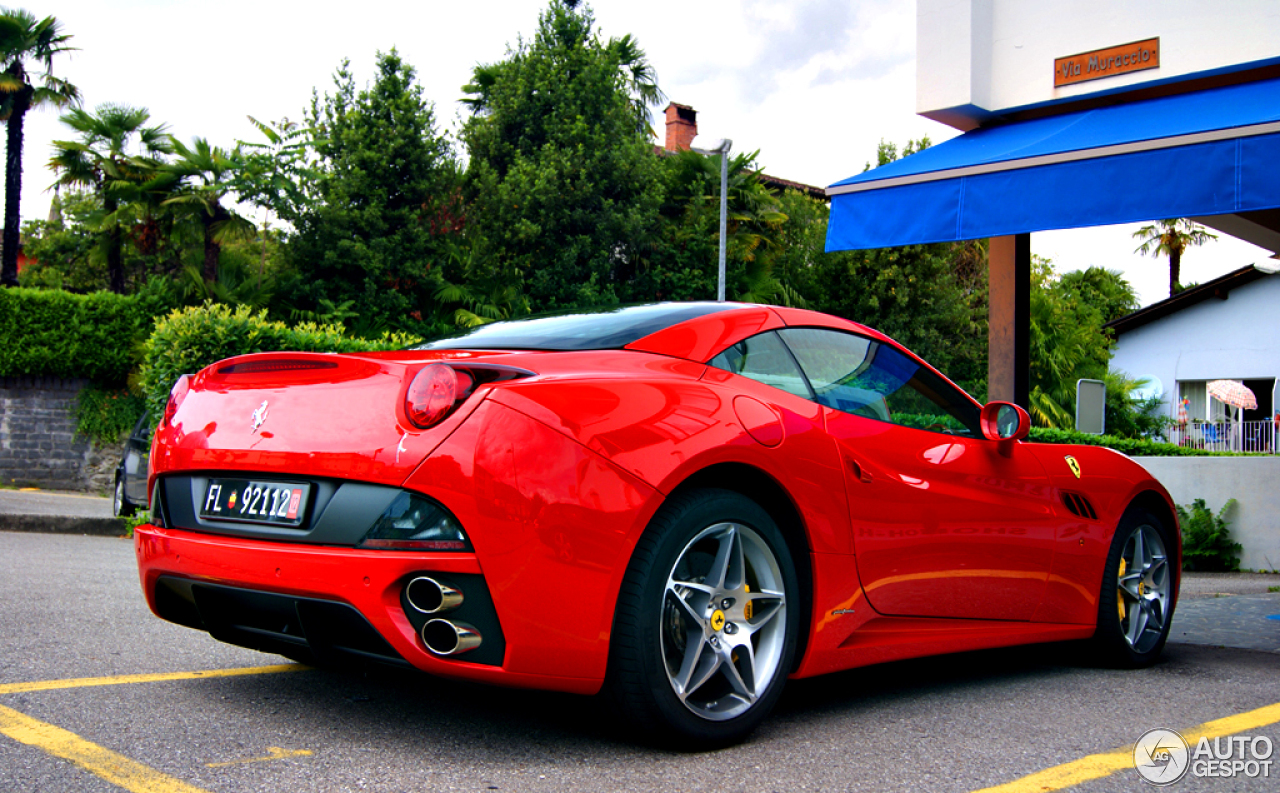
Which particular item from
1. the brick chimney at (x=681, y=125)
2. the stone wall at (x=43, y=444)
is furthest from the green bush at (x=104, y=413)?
the brick chimney at (x=681, y=125)

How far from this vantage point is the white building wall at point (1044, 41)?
770 cm

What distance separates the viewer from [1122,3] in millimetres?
8383

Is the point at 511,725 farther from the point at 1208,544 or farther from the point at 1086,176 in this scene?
the point at 1208,544

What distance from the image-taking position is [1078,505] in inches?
170

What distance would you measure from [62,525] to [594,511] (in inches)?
388

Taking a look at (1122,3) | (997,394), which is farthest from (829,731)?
(1122,3)

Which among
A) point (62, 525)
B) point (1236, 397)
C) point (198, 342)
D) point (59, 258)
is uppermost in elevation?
point (59, 258)

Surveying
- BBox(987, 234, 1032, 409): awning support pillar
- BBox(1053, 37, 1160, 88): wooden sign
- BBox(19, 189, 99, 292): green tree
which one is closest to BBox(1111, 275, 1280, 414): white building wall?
BBox(987, 234, 1032, 409): awning support pillar

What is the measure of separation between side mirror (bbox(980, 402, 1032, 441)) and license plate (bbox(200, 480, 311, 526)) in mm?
2514

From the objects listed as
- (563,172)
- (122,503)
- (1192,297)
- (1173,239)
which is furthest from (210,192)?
(1173,239)

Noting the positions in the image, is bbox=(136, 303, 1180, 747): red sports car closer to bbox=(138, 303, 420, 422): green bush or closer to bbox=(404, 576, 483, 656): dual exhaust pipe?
bbox=(404, 576, 483, 656): dual exhaust pipe

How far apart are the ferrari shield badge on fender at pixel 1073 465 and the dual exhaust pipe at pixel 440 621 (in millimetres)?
2844

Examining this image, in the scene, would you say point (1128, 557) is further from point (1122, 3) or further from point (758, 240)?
point (758, 240)

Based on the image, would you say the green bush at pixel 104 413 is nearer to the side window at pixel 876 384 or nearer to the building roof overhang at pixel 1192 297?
the side window at pixel 876 384
